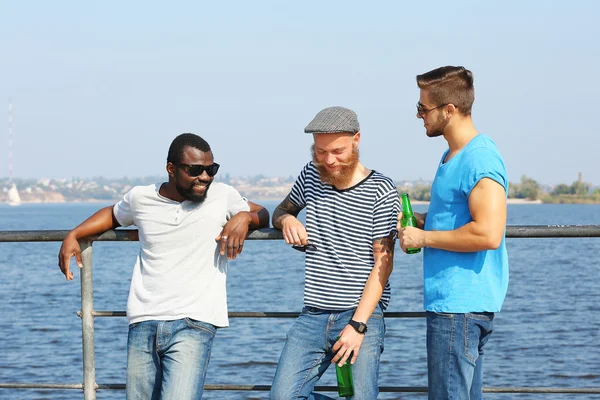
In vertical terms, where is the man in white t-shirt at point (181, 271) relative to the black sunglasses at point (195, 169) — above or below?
below

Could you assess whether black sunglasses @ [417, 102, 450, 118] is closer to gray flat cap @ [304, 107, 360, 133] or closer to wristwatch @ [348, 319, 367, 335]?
gray flat cap @ [304, 107, 360, 133]

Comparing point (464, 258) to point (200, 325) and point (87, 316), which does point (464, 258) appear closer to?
point (200, 325)

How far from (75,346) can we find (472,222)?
59.2ft

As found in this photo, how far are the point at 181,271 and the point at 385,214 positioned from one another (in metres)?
1.04

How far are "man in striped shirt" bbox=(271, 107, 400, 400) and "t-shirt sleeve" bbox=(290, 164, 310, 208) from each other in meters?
0.17

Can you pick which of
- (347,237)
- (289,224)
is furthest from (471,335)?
(289,224)

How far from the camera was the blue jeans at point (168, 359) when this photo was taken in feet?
14.6

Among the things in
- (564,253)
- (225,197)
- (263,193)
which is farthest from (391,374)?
(263,193)

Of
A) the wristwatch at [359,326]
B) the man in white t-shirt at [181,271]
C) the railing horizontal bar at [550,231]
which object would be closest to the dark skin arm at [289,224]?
the man in white t-shirt at [181,271]

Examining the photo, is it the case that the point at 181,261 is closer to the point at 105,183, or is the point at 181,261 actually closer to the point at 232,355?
the point at 232,355

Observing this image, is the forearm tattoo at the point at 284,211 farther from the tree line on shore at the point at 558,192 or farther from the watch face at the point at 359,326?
the tree line on shore at the point at 558,192

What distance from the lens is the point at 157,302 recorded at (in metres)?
4.56

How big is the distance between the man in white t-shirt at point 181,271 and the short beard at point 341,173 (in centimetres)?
46

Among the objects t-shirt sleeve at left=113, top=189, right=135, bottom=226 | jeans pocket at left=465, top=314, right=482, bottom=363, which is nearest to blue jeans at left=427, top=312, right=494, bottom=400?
jeans pocket at left=465, top=314, right=482, bottom=363
